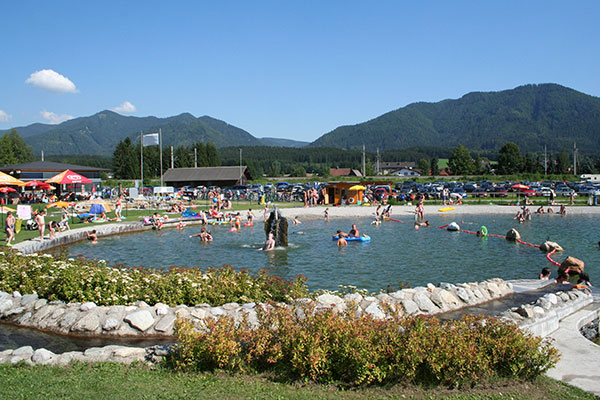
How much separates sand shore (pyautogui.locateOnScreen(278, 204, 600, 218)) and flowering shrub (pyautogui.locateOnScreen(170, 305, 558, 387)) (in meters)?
29.6

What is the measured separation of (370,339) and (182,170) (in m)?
73.4

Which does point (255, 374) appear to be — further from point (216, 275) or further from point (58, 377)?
point (216, 275)

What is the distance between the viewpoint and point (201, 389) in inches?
245

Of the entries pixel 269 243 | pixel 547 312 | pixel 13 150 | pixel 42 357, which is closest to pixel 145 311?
pixel 42 357

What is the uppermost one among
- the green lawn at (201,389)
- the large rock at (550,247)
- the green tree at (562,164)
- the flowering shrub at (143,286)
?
the green tree at (562,164)

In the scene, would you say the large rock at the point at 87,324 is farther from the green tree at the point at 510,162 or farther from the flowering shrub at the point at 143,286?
the green tree at the point at 510,162

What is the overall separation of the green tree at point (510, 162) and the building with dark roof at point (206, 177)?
69078 mm

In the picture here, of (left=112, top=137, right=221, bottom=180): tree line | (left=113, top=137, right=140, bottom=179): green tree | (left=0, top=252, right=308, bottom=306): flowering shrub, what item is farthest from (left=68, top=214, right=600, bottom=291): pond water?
(left=113, top=137, right=140, bottom=179): green tree

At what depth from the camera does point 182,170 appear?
253 ft

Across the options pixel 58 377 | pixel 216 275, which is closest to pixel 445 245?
pixel 216 275

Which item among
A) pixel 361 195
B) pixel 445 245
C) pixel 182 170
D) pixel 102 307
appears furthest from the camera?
pixel 182 170

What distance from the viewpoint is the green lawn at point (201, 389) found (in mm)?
6012

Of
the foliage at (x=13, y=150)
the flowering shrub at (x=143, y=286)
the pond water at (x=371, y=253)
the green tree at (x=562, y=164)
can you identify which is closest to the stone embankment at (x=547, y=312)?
the flowering shrub at (x=143, y=286)

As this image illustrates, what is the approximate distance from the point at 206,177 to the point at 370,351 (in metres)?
68.9
